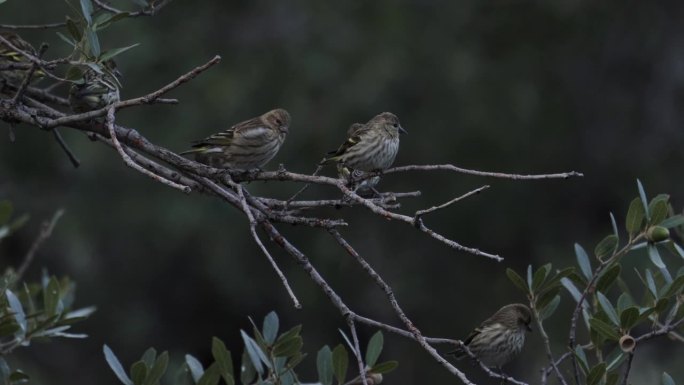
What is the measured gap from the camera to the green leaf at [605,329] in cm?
441

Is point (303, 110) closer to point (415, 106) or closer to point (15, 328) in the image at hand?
point (415, 106)

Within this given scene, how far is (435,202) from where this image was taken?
15.3 m

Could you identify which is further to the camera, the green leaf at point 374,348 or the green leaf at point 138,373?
the green leaf at point 374,348

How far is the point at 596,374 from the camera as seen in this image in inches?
171

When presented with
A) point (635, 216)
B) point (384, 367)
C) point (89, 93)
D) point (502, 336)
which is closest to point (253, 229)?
point (384, 367)

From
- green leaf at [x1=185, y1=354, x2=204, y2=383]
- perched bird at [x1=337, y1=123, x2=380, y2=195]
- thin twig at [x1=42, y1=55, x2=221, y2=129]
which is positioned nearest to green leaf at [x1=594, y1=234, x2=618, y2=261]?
perched bird at [x1=337, y1=123, x2=380, y2=195]

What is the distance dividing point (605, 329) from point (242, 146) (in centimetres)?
257

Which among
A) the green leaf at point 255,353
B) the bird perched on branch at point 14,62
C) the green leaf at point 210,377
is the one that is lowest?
the green leaf at point 210,377

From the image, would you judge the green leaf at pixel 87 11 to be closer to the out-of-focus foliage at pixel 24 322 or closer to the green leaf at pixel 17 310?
the out-of-focus foliage at pixel 24 322

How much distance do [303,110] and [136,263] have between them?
3407 millimetres

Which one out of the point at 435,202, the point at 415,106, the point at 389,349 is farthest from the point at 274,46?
the point at 389,349

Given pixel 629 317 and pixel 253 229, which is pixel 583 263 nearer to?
pixel 629 317

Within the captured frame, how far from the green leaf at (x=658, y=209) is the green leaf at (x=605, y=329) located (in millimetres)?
426

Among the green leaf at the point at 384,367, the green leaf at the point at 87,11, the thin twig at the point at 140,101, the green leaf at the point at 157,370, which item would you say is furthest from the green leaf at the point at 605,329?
the green leaf at the point at 87,11
